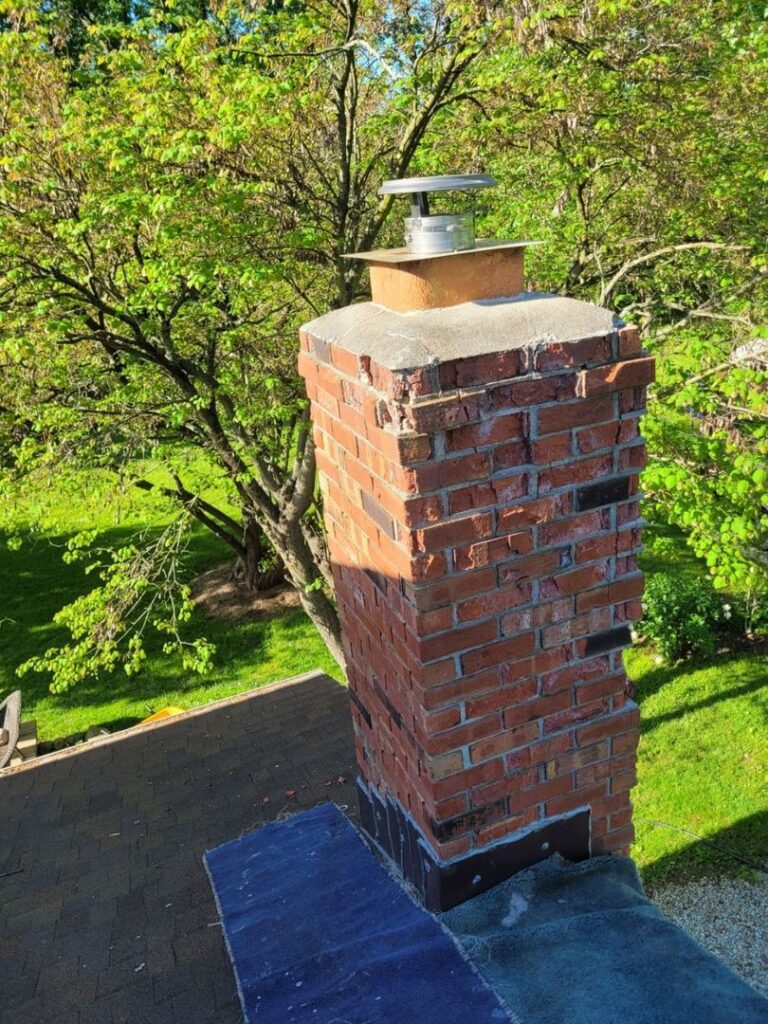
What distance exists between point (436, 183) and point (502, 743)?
5.04 ft

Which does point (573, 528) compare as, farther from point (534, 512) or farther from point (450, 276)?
point (450, 276)

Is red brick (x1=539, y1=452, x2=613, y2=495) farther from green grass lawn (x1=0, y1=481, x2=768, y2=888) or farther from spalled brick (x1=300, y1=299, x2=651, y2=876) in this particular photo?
green grass lawn (x1=0, y1=481, x2=768, y2=888)

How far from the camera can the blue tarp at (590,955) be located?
72.5 inches

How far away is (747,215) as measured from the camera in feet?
30.8

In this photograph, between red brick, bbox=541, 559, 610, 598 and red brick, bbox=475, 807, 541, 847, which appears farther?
red brick, bbox=475, 807, 541, 847

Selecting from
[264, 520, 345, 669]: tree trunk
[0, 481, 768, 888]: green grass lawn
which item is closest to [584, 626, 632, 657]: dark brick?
[0, 481, 768, 888]: green grass lawn

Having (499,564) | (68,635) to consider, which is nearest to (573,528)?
(499,564)

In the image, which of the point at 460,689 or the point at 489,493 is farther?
the point at 460,689

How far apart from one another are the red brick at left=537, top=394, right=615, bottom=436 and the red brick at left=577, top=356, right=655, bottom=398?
0.03 m

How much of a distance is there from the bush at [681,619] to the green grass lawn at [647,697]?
0.27 metres

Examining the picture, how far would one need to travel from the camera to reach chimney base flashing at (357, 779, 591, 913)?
2.31m

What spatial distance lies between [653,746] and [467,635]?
25.6 ft

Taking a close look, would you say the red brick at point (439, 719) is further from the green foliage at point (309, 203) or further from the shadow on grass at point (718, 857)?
the shadow on grass at point (718, 857)

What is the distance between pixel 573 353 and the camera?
2.00 metres
